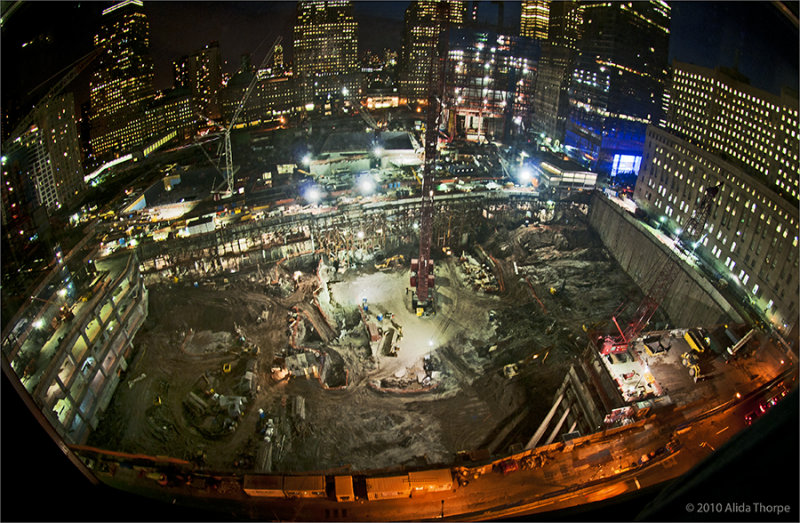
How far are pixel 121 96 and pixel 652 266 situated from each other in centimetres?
3591

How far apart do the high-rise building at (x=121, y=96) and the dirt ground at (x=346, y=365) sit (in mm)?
14553

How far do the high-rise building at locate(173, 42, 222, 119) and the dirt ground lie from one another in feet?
75.6

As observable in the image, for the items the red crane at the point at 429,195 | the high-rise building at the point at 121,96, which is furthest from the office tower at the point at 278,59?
the red crane at the point at 429,195

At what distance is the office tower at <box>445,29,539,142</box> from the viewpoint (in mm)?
46125

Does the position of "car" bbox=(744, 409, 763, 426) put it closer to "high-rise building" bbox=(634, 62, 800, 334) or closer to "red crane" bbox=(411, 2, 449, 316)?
"high-rise building" bbox=(634, 62, 800, 334)

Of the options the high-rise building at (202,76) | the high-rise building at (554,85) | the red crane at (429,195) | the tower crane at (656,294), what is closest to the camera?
the tower crane at (656,294)

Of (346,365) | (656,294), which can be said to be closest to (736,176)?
(656,294)

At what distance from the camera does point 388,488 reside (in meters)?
8.13

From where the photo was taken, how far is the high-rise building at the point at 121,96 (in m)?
27.5

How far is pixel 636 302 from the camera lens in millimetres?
23859

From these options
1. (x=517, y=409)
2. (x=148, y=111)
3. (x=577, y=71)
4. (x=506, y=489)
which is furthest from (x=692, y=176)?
(x=148, y=111)

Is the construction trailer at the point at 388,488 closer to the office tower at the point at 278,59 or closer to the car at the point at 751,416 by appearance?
the car at the point at 751,416

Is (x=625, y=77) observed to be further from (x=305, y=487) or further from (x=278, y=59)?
(x=305, y=487)

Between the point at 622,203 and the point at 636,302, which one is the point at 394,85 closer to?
the point at 622,203
